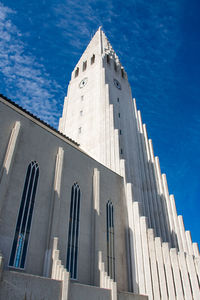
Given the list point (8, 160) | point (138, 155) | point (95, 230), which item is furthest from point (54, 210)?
point (138, 155)

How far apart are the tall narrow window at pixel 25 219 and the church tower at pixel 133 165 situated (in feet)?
29.6

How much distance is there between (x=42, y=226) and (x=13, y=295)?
494 centimetres

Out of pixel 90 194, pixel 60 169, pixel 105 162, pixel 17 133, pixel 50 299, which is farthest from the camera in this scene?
pixel 105 162

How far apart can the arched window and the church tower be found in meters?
1.63

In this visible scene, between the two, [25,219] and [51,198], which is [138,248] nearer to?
[51,198]

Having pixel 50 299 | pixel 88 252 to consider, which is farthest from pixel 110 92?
pixel 50 299

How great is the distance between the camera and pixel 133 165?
90.2ft

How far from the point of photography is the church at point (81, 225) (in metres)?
13.0

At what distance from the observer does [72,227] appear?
54.7ft

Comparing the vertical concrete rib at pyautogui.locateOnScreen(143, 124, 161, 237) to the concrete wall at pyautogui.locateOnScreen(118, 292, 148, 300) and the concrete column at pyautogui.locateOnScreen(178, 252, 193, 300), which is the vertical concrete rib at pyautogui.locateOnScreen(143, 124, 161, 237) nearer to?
the concrete column at pyautogui.locateOnScreen(178, 252, 193, 300)

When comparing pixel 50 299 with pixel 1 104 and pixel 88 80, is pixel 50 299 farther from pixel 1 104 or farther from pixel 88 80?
pixel 88 80

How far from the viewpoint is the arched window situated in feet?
58.2

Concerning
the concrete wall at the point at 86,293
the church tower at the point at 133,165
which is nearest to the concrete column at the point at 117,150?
the church tower at the point at 133,165

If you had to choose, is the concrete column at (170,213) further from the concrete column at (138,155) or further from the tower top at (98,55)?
the tower top at (98,55)
